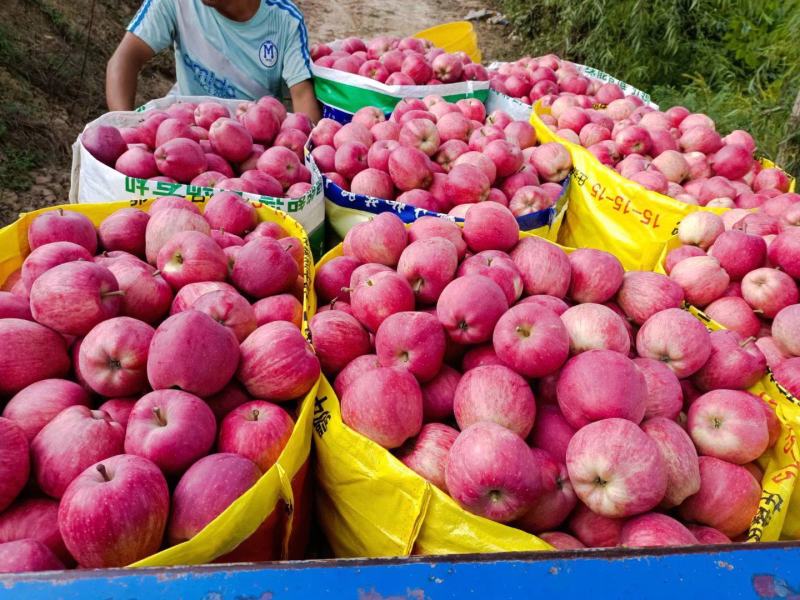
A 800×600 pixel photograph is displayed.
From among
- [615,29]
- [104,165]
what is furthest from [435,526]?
[615,29]

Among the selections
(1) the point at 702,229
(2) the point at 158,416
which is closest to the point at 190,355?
(2) the point at 158,416

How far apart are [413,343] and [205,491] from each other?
0.61 m

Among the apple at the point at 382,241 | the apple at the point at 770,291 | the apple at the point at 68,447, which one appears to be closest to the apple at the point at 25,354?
the apple at the point at 68,447

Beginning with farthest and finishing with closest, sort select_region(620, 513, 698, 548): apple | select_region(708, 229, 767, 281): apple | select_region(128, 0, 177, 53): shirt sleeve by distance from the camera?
select_region(128, 0, 177, 53): shirt sleeve
select_region(708, 229, 767, 281): apple
select_region(620, 513, 698, 548): apple

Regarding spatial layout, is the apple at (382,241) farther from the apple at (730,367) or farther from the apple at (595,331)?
the apple at (730,367)

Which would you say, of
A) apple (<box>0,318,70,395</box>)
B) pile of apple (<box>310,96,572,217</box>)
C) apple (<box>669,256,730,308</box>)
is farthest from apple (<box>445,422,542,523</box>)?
pile of apple (<box>310,96,572,217</box>)

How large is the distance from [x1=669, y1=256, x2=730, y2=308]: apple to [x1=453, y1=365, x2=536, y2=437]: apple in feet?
3.53

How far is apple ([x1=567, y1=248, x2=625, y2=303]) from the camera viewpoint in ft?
6.18

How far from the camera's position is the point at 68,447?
1.19m

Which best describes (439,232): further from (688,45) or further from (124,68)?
(688,45)

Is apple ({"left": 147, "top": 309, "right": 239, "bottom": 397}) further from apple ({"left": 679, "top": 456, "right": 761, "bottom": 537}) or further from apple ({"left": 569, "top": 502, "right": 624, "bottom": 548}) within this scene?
apple ({"left": 679, "top": 456, "right": 761, "bottom": 537})

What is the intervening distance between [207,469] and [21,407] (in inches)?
18.8

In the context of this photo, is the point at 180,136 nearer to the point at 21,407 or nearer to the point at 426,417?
the point at 21,407

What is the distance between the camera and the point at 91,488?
1.07 metres
